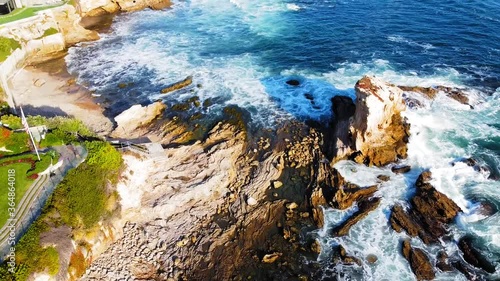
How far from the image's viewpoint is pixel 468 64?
5653 centimetres

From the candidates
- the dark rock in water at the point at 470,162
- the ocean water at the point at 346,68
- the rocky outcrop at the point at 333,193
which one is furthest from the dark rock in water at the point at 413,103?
the rocky outcrop at the point at 333,193

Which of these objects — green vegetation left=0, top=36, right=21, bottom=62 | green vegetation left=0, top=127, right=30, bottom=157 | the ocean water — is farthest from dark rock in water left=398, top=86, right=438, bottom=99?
green vegetation left=0, top=36, right=21, bottom=62

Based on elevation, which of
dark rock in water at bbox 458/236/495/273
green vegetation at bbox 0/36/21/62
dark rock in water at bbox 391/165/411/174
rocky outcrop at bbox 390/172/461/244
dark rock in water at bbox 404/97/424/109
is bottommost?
dark rock in water at bbox 458/236/495/273

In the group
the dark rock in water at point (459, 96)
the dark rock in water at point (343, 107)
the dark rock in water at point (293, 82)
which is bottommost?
the dark rock in water at point (293, 82)

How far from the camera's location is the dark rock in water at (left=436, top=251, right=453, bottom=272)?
101 ft

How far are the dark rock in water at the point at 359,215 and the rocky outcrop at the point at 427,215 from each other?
77.0 inches

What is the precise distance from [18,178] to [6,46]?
3624 cm

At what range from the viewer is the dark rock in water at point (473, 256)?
3086 centimetres

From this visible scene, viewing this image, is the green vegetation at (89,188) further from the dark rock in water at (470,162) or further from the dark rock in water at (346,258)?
the dark rock in water at (470,162)

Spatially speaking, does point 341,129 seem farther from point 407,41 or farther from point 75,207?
point 407,41

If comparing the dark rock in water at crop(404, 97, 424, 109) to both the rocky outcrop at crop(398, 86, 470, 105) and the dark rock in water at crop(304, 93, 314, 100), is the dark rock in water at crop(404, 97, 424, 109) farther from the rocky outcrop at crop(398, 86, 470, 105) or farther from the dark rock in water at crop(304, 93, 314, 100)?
the dark rock in water at crop(304, 93, 314, 100)

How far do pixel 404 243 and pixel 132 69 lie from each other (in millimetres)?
47725

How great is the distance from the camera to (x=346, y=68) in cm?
5806

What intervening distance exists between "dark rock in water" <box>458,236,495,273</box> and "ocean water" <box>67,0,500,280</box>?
27.5 inches
